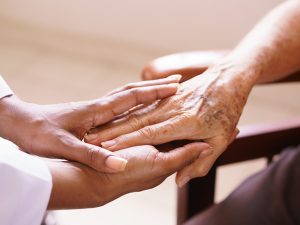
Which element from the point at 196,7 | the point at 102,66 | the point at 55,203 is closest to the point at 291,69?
the point at 55,203

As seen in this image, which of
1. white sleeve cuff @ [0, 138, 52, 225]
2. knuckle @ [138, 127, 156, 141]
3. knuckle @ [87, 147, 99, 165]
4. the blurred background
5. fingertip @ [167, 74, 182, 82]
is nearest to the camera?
white sleeve cuff @ [0, 138, 52, 225]

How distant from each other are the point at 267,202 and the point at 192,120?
26cm

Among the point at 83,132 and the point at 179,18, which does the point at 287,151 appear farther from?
the point at 179,18

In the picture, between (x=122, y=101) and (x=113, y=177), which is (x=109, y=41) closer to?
(x=122, y=101)

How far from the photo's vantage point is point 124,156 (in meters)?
0.90

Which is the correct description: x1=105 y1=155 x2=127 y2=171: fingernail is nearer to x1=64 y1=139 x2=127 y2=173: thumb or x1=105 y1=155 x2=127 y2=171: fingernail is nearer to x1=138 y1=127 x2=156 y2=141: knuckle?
x1=64 y1=139 x2=127 y2=173: thumb

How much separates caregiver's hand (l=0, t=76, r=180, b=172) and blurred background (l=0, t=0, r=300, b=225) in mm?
1111

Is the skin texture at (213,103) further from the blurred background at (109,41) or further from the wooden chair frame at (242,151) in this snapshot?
the blurred background at (109,41)

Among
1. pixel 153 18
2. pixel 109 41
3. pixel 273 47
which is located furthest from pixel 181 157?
pixel 109 41

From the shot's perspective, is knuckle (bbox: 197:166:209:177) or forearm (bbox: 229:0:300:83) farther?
forearm (bbox: 229:0:300:83)

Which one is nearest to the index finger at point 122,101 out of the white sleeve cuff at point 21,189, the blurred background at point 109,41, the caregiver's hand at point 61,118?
the caregiver's hand at point 61,118

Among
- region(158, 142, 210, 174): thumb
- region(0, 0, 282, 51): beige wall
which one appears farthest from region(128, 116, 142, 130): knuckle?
region(0, 0, 282, 51): beige wall

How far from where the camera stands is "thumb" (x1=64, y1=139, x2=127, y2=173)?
33.5 inches

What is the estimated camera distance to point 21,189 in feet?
2.52
